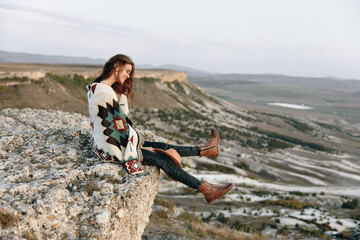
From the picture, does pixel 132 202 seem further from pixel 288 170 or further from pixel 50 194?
pixel 288 170

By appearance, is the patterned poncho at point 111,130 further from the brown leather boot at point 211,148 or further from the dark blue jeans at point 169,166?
the brown leather boot at point 211,148

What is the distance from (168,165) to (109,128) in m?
1.33

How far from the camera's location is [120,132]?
4160 mm

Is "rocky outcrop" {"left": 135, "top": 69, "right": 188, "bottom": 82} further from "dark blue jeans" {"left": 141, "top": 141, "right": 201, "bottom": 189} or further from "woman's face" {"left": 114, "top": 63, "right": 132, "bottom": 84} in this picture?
"dark blue jeans" {"left": 141, "top": 141, "right": 201, "bottom": 189}

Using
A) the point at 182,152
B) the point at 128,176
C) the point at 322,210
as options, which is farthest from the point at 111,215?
the point at 322,210

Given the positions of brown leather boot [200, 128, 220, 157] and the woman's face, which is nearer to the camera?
the woman's face

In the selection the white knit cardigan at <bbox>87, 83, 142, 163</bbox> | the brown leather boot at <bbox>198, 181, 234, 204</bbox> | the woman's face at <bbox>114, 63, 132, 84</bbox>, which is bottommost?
the brown leather boot at <bbox>198, 181, 234, 204</bbox>

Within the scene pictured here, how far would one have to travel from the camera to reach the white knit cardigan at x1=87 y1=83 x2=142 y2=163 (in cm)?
404

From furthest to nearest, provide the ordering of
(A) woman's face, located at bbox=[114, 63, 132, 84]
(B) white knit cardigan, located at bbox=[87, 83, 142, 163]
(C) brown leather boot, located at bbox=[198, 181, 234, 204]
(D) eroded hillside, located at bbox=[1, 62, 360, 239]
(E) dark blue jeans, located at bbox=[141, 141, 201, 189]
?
(D) eroded hillside, located at bbox=[1, 62, 360, 239]
(C) brown leather boot, located at bbox=[198, 181, 234, 204]
(E) dark blue jeans, located at bbox=[141, 141, 201, 189]
(A) woman's face, located at bbox=[114, 63, 132, 84]
(B) white knit cardigan, located at bbox=[87, 83, 142, 163]

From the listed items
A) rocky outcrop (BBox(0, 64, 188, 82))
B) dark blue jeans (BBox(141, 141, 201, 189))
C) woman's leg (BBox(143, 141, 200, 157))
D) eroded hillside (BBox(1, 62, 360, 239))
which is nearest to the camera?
dark blue jeans (BBox(141, 141, 201, 189))

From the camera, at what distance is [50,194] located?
3.52 m

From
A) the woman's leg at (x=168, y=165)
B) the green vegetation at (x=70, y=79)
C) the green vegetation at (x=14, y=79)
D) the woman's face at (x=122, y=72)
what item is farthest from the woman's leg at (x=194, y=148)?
the green vegetation at (x=70, y=79)

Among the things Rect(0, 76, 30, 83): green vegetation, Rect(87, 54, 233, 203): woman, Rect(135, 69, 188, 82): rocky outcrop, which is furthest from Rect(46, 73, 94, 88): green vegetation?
Rect(87, 54, 233, 203): woman

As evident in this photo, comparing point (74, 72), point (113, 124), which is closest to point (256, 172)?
point (113, 124)
